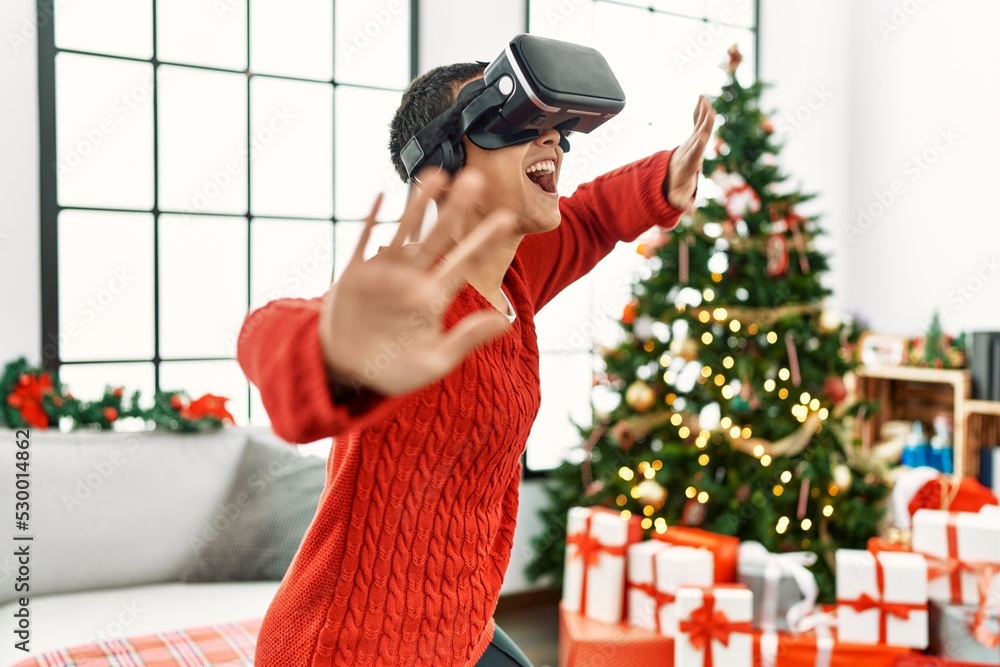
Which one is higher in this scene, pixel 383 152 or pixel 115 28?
pixel 115 28

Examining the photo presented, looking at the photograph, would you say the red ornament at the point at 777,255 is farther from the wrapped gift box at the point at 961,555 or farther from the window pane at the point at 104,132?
the window pane at the point at 104,132

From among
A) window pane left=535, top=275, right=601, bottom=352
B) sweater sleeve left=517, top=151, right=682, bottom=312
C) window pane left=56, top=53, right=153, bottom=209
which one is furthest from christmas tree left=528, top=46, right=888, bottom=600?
window pane left=56, top=53, right=153, bottom=209

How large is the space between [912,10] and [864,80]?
1.30 ft

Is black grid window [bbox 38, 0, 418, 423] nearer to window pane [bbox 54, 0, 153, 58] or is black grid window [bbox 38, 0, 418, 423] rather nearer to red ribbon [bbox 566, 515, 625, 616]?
window pane [bbox 54, 0, 153, 58]

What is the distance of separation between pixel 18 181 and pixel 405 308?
2.55 m

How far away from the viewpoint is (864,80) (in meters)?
4.35

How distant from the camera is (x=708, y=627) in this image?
2312 mm

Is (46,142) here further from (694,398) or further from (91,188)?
(694,398)

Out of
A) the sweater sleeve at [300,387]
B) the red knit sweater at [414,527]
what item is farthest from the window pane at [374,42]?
the sweater sleeve at [300,387]

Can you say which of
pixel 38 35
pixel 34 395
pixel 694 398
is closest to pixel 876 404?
pixel 694 398

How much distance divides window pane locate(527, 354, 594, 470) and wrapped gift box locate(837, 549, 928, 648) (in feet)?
4.87

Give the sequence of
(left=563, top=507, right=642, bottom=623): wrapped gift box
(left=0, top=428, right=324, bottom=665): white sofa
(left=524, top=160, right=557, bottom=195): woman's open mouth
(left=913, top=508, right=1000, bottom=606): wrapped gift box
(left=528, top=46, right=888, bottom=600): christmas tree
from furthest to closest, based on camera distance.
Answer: (left=528, top=46, right=888, bottom=600): christmas tree → (left=563, top=507, right=642, bottom=623): wrapped gift box → (left=913, top=508, right=1000, bottom=606): wrapped gift box → (left=0, top=428, right=324, bottom=665): white sofa → (left=524, top=160, right=557, bottom=195): woman's open mouth

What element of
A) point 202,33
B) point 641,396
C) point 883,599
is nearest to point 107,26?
point 202,33

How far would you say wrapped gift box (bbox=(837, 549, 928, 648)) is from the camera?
7.67 feet
